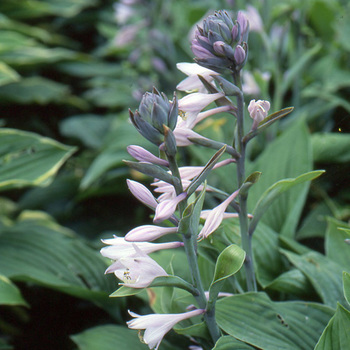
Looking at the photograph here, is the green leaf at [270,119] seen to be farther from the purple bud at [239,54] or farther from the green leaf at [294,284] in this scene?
the green leaf at [294,284]

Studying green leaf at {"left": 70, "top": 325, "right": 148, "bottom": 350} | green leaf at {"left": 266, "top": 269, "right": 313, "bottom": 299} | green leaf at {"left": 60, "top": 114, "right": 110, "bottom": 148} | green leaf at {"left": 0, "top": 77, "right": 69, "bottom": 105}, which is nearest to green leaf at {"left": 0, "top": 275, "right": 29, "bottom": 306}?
green leaf at {"left": 70, "top": 325, "right": 148, "bottom": 350}

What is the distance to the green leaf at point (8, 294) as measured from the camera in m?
1.42

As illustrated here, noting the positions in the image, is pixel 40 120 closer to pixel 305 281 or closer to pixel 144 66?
pixel 144 66

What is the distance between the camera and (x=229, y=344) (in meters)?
0.99

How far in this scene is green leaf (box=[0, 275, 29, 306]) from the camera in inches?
56.0

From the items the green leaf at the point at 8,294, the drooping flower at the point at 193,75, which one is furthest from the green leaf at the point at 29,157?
the drooping flower at the point at 193,75

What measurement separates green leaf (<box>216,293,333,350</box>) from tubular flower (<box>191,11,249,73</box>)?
0.50m

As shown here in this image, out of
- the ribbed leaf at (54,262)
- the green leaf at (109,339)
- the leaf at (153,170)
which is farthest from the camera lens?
the ribbed leaf at (54,262)

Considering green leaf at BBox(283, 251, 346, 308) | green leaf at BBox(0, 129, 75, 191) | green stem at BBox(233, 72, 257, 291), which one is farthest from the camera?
green leaf at BBox(0, 129, 75, 191)

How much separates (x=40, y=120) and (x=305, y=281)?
2497mm

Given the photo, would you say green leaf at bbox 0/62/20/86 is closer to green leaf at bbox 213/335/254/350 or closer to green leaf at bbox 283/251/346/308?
green leaf at bbox 283/251/346/308

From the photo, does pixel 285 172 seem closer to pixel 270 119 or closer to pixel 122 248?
pixel 270 119

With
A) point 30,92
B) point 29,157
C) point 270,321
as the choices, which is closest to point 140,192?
point 270,321

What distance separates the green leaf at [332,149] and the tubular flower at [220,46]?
1052 millimetres
